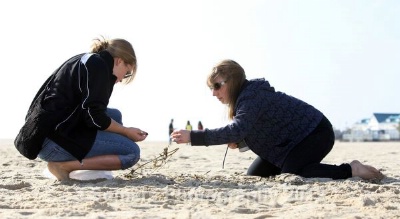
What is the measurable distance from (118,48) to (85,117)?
0.57 metres

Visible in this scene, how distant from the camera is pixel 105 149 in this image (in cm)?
429

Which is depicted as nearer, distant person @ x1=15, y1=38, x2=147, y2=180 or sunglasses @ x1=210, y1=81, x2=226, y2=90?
distant person @ x1=15, y1=38, x2=147, y2=180

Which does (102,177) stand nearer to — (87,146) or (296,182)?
(87,146)

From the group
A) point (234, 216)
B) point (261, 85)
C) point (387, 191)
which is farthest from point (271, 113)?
point (234, 216)

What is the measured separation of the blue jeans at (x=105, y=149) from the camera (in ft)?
13.6

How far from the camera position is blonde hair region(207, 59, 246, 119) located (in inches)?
172

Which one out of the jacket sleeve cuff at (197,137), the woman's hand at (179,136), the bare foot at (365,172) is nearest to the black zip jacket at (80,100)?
the woman's hand at (179,136)

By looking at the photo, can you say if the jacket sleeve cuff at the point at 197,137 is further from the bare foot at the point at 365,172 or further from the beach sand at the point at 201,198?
the bare foot at the point at 365,172

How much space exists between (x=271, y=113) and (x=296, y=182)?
1.90 feet

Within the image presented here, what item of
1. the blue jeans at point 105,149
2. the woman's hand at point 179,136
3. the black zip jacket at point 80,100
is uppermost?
the black zip jacket at point 80,100

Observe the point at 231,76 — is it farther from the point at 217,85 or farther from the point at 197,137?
the point at 197,137

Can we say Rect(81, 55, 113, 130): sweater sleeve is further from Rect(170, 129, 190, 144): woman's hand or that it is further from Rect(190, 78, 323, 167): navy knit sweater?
Rect(190, 78, 323, 167): navy knit sweater

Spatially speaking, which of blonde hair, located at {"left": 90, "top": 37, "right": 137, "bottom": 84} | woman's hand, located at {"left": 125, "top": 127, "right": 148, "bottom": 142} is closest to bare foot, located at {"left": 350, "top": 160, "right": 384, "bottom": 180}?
woman's hand, located at {"left": 125, "top": 127, "right": 148, "bottom": 142}

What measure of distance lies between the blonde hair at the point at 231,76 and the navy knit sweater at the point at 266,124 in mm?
63
